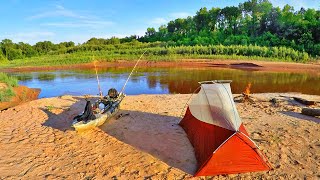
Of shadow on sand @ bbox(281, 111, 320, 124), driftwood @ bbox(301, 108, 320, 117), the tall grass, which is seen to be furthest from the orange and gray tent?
the tall grass

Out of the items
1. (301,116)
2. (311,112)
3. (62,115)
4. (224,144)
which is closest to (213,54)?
(301,116)

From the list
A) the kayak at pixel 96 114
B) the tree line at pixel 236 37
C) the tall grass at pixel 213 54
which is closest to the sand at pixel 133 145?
the kayak at pixel 96 114

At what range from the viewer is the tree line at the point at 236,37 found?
1592 inches

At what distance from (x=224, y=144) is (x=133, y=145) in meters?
2.84

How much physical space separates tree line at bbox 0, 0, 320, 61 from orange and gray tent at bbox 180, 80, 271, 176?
1318 inches

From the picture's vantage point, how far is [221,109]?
23.2ft

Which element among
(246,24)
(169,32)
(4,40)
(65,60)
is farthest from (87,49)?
(246,24)

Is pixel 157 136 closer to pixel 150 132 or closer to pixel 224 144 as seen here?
pixel 150 132

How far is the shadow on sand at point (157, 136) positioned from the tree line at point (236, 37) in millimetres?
31585

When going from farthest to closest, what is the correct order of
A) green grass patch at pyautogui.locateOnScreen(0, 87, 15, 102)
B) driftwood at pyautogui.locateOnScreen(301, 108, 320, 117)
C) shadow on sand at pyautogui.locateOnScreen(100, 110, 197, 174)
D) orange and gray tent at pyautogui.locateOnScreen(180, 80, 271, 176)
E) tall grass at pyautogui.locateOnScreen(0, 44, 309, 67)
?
tall grass at pyautogui.locateOnScreen(0, 44, 309, 67)
green grass patch at pyautogui.locateOnScreen(0, 87, 15, 102)
driftwood at pyautogui.locateOnScreen(301, 108, 320, 117)
shadow on sand at pyautogui.locateOnScreen(100, 110, 197, 174)
orange and gray tent at pyautogui.locateOnScreen(180, 80, 271, 176)

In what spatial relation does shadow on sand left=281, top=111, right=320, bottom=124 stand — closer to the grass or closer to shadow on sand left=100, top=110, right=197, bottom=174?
shadow on sand left=100, top=110, right=197, bottom=174

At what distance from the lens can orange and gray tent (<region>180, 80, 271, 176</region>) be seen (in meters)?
6.53

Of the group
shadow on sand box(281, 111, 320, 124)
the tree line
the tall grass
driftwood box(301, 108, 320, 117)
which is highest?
the tree line

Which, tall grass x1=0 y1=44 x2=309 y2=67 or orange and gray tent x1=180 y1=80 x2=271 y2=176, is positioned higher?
tall grass x1=0 y1=44 x2=309 y2=67
